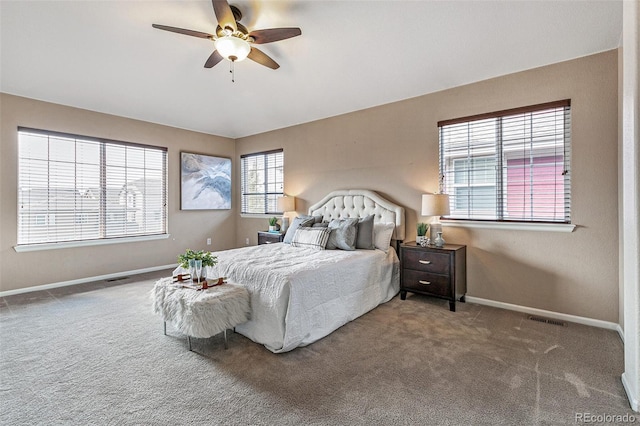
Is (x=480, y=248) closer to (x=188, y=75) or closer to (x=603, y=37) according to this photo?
(x=603, y=37)

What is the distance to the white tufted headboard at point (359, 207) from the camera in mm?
4160

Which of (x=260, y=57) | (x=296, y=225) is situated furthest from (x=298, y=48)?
(x=296, y=225)

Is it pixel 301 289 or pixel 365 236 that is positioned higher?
pixel 365 236

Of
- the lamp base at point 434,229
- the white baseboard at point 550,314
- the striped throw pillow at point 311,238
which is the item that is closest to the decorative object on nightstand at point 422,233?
the lamp base at point 434,229

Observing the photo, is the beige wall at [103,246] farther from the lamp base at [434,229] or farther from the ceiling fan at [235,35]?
the lamp base at [434,229]

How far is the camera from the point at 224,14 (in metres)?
2.34

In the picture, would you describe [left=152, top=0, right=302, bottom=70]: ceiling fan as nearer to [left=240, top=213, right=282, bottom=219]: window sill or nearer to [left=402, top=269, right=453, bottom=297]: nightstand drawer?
[left=402, top=269, right=453, bottom=297]: nightstand drawer

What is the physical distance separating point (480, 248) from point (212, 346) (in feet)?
10.3

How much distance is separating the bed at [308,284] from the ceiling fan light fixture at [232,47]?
1.90m

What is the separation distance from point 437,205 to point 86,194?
5.11m

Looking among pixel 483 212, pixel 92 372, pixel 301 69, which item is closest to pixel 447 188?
pixel 483 212

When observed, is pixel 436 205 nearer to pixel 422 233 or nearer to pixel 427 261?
pixel 422 233

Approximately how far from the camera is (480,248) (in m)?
3.65

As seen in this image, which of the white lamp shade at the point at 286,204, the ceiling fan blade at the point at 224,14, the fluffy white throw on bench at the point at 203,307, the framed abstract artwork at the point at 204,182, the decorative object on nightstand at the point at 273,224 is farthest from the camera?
the framed abstract artwork at the point at 204,182
